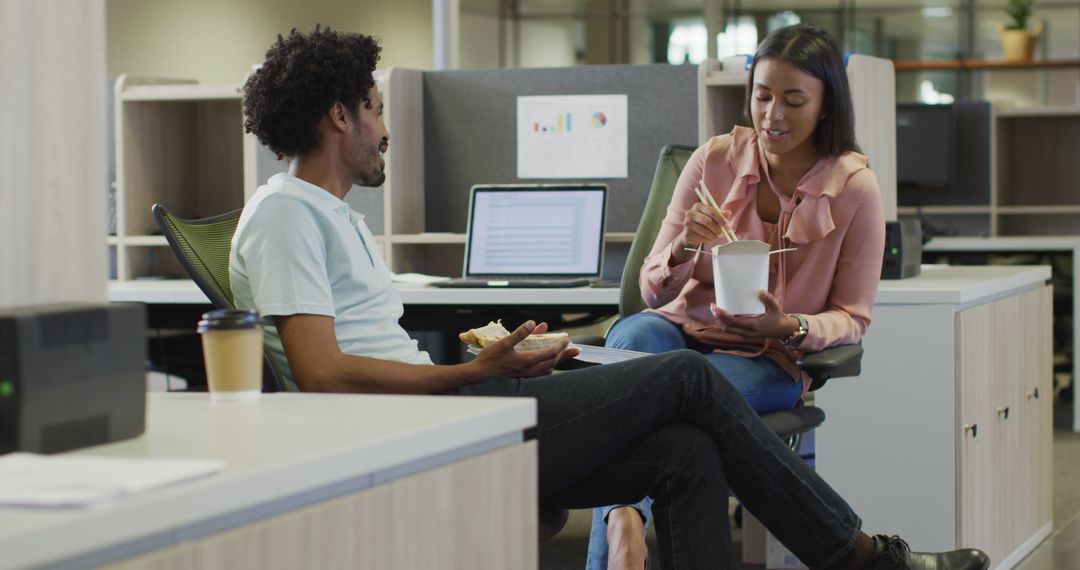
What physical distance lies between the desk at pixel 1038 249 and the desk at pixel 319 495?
4370 millimetres

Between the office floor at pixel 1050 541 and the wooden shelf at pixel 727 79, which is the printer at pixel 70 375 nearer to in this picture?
the office floor at pixel 1050 541

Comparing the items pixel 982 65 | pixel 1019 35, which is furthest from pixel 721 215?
pixel 982 65

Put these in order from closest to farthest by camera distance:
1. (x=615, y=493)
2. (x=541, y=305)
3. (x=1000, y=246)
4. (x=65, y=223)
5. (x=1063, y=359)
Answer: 1. (x=65, y=223)
2. (x=615, y=493)
3. (x=541, y=305)
4. (x=1000, y=246)
5. (x=1063, y=359)

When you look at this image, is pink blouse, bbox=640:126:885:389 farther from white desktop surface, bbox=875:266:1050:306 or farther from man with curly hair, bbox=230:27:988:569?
man with curly hair, bbox=230:27:988:569

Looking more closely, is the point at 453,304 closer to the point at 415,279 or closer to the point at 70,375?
the point at 415,279

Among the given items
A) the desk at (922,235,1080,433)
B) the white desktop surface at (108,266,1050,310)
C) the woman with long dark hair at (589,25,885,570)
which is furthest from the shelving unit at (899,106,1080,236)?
the woman with long dark hair at (589,25,885,570)

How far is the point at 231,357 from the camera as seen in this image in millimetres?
1307

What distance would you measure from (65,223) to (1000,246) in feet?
15.7

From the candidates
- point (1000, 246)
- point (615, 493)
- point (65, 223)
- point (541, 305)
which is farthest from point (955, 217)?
point (65, 223)

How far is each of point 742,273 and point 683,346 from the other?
257 millimetres

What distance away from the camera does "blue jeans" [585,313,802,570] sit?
2.22 metres

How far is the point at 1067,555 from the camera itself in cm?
317

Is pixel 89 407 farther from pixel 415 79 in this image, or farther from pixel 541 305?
pixel 415 79

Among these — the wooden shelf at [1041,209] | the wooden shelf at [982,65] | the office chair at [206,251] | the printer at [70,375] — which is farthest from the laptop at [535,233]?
the wooden shelf at [982,65]
